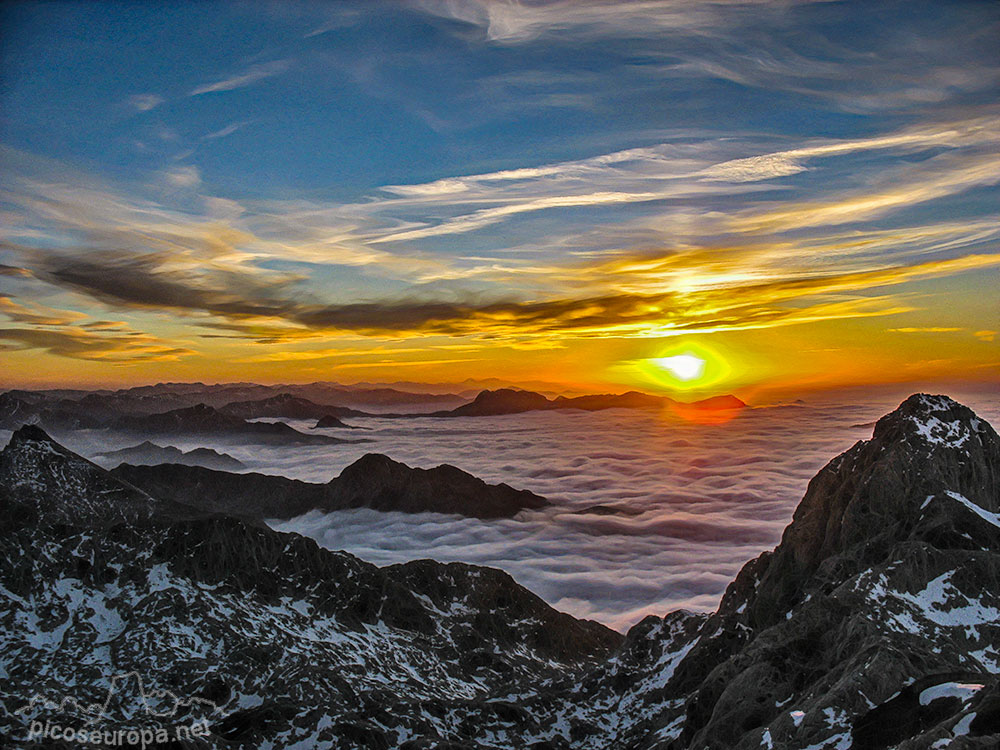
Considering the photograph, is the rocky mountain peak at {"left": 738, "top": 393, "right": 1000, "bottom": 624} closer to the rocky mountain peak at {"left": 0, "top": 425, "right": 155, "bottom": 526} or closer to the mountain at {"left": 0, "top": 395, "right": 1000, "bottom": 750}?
the mountain at {"left": 0, "top": 395, "right": 1000, "bottom": 750}

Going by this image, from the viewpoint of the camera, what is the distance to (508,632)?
435 ft

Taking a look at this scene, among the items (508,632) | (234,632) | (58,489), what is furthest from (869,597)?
(58,489)

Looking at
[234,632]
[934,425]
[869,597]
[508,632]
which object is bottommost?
[508,632]

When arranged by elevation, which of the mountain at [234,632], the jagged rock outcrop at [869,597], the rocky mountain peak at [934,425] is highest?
the rocky mountain peak at [934,425]

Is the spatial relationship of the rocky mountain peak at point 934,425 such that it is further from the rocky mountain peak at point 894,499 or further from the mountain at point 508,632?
the mountain at point 508,632

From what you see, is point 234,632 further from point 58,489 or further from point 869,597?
point 869,597

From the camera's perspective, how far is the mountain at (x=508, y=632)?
48.5 meters

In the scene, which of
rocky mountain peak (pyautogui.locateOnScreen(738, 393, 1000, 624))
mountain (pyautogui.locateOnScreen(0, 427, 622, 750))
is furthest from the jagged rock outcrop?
mountain (pyautogui.locateOnScreen(0, 427, 622, 750))

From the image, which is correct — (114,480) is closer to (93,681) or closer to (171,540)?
(171,540)

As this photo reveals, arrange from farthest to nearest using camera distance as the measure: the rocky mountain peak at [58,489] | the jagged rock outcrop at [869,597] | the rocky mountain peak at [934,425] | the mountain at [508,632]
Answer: the rocky mountain peak at [58,489]
the rocky mountain peak at [934,425]
the mountain at [508,632]
the jagged rock outcrop at [869,597]

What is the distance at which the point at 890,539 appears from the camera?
6238 cm

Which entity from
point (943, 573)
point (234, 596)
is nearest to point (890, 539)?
point (943, 573)

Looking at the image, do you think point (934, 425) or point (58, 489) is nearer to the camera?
point (934, 425)

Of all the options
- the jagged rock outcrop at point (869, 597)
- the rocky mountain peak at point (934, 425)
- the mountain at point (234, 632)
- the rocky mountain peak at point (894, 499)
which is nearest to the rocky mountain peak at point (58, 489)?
the mountain at point (234, 632)
